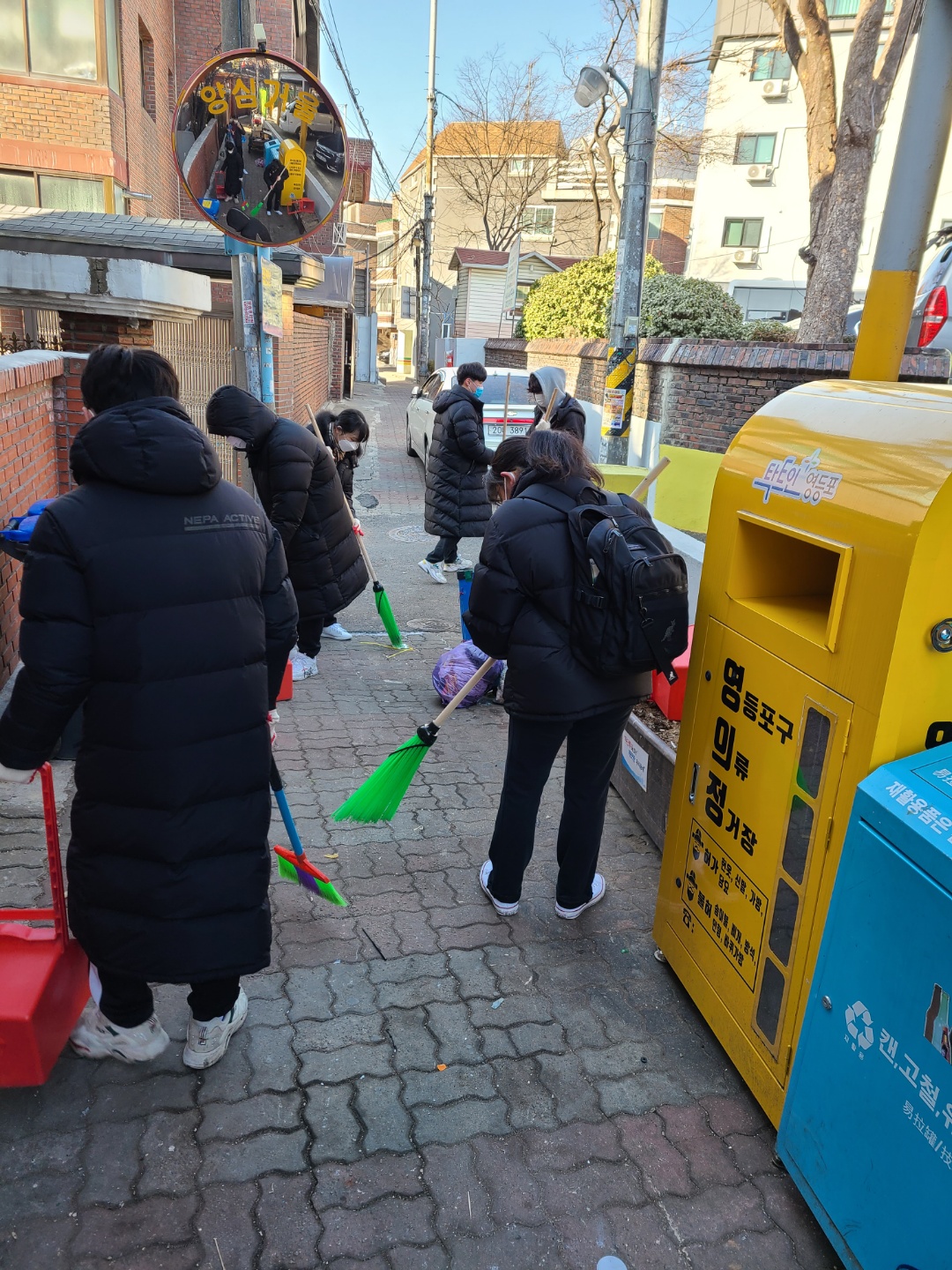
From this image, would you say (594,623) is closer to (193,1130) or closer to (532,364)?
(193,1130)

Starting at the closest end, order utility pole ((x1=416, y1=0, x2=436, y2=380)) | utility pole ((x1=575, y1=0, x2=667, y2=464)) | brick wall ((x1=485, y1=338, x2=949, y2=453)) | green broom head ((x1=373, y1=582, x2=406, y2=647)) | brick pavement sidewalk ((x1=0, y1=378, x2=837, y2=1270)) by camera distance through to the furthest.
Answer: brick pavement sidewalk ((x1=0, y1=378, x2=837, y2=1270)) < green broom head ((x1=373, y1=582, x2=406, y2=647)) < utility pole ((x1=575, y1=0, x2=667, y2=464)) < brick wall ((x1=485, y1=338, x2=949, y2=453)) < utility pole ((x1=416, y1=0, x2=436, y2=380))

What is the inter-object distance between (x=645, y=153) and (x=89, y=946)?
8.21m

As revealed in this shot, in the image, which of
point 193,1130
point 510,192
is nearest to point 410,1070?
point 193,1130

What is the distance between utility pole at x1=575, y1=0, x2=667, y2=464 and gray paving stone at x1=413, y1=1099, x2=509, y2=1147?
699 cm

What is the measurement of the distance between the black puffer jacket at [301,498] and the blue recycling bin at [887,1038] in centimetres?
328

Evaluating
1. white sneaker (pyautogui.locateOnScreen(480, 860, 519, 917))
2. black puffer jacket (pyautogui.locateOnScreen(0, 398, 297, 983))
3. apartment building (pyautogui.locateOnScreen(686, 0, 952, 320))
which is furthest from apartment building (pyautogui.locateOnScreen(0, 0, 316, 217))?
apartment building (pyautogui.locateOnScreen(686, 0, 952, 320))

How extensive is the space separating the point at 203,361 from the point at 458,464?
12.0 ft

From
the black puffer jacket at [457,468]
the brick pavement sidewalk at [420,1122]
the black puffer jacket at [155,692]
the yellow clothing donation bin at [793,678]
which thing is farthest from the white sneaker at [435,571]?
the black puffer jacket at [155,692]

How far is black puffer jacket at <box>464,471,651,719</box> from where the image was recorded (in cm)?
282

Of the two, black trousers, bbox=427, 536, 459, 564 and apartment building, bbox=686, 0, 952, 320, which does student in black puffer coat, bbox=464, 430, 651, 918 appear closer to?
black trousers, bbox=427, 536, 459, 564

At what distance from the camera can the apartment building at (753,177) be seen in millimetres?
30828

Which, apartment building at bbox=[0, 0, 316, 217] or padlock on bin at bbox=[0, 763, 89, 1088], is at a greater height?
apartment building at bbox=[0, 0, 316, 217]

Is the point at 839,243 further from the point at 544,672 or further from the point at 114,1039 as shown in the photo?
the point at 114,1039

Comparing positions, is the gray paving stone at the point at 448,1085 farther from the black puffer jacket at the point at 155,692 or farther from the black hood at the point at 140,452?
the black hood at the point at 140,452
